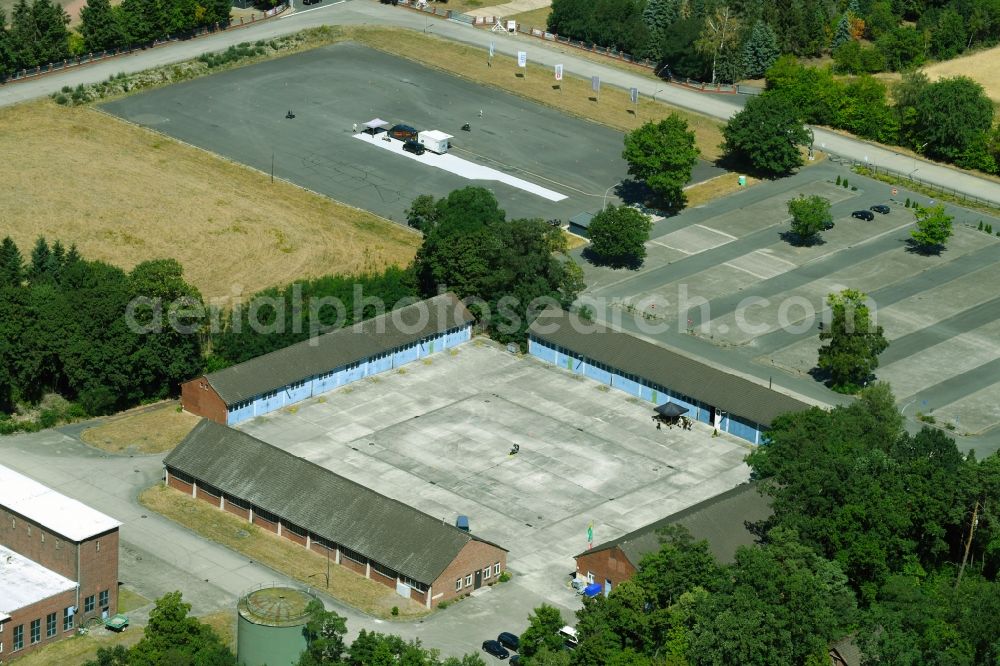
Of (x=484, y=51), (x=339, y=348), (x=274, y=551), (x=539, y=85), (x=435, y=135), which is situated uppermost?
(x=484, y=51)

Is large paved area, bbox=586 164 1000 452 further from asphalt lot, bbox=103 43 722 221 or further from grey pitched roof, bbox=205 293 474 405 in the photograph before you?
grey pitched roof, bbox=205 293 474 405

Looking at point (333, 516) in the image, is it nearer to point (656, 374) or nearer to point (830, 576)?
point (830, 576)

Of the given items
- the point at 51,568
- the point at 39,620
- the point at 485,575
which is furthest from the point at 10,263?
the point at 485,575

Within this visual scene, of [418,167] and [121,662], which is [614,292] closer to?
[418,167]

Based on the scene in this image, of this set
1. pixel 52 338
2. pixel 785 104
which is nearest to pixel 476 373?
pixel 52 338

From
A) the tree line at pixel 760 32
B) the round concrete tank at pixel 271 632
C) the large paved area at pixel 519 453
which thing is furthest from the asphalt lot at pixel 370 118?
the round concrete tank at pixel 271 632

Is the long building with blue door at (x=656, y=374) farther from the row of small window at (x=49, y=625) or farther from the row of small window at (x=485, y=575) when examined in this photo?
the row of small window at (x=49, y=625)

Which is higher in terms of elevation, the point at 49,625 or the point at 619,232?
the point at 619,232

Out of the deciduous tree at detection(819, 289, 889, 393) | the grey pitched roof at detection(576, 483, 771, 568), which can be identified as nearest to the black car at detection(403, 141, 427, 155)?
the deciduous tree at detection(819, 289, 889, 393)
